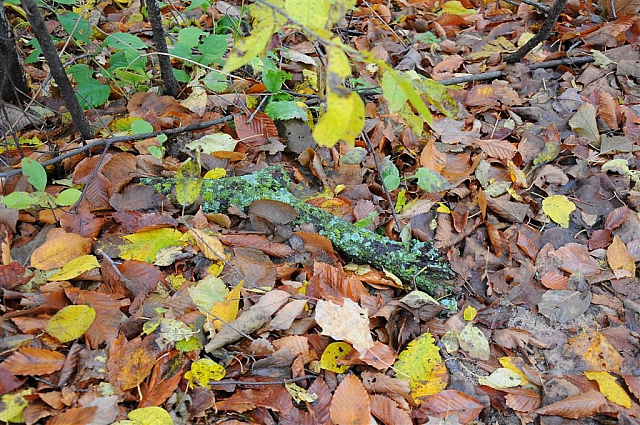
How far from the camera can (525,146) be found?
106 inches

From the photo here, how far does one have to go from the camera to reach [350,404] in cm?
165

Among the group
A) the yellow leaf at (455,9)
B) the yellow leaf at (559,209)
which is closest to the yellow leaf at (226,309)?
the yellow leaf at (559,209)

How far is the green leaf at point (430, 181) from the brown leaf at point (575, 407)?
1.02 metres

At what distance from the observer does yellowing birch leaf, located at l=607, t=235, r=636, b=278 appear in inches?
87.2

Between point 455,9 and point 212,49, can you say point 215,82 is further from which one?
point 455,9

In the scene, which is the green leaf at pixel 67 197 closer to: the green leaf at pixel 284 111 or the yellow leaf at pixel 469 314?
the green leaf at pixel 284 111

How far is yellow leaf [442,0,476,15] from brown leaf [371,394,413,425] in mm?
2996

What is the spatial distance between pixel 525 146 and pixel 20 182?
247 cm

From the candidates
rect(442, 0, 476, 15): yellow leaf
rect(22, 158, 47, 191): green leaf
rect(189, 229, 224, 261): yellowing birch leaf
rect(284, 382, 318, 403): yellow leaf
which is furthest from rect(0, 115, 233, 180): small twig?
rect(442, 0, 476, 15): yellow leaf

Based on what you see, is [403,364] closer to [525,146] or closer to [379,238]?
[379,238]

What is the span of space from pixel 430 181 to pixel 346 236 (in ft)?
1.77

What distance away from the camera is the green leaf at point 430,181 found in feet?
7.59

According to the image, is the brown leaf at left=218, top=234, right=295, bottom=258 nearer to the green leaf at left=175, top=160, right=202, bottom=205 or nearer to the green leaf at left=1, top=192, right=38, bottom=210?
the green leaf at left=175, top=160, right=202, bottom=205

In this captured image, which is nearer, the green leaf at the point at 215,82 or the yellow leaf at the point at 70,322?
the yellow leaf at the point at 70,322
